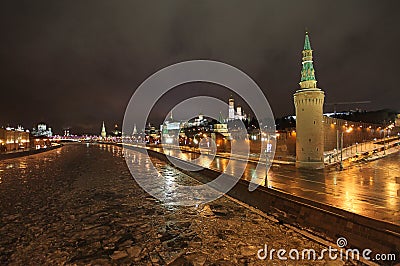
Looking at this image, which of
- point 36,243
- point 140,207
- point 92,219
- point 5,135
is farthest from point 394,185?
point 5,135

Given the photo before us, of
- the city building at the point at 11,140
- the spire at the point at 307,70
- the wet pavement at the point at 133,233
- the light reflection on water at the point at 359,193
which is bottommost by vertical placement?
the wet pavement at the point at 133,233

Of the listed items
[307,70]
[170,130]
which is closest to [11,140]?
[307,70]

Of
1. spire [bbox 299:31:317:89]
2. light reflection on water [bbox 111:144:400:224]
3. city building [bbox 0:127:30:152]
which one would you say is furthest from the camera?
city building [bbox 0:127:30:152]

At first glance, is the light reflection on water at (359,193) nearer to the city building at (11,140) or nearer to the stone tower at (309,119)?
the stone tower at (309,119)

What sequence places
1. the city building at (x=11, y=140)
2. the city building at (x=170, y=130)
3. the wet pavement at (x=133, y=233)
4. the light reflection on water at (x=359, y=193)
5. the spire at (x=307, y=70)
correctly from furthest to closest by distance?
1. the city building at (x=170, y=130)
2. the city building at (x=11, y=140)
3. the spire at (x=307, y=70)
4. the light reflection on water at (x=359, y=193)
5. the wet pavement at (x=133, y=233)

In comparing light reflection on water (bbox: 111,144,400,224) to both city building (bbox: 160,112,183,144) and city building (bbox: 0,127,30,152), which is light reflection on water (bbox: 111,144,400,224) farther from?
city building (bbox: 160,112,183,144)

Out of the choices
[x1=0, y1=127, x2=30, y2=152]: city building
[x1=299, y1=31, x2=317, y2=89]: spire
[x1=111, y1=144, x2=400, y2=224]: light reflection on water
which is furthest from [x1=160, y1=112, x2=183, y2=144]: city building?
[x1=111, y1=144, x2=400, y2=224]: light reflection on water

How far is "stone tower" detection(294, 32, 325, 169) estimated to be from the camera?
25.1 metres

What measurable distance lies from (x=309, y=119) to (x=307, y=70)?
505 cm

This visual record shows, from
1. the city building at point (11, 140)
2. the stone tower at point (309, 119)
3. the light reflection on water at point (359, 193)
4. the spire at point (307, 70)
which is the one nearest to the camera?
the light reflection on water at point (359, 193)

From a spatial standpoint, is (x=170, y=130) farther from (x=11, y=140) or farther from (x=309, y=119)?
(x=309, y=119)

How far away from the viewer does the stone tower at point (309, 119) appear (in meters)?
25.1

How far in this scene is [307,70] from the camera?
88.2 ft

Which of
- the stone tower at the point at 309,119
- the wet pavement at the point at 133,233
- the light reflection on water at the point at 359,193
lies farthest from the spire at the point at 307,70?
the wet pavement at the point at 133,233
